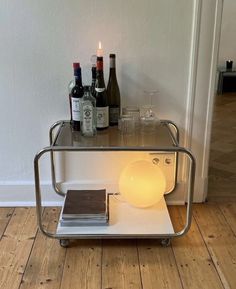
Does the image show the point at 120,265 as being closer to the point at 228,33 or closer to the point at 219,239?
the point at 219,239

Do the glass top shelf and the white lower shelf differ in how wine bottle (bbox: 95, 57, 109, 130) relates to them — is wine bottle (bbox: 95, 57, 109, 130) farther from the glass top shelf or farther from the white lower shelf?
the white lower shelf

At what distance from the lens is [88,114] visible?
59.7 inches

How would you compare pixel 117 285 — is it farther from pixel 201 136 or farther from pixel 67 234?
pixel 201 136

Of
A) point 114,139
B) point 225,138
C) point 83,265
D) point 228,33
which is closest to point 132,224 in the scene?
point 83,265

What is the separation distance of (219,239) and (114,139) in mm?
646

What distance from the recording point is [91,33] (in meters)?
1.63

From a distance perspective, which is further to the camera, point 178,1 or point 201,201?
point 201,201

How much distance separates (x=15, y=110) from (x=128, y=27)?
0.65 metres

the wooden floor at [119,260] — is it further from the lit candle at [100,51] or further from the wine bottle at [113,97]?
the lit candle at [100,51]

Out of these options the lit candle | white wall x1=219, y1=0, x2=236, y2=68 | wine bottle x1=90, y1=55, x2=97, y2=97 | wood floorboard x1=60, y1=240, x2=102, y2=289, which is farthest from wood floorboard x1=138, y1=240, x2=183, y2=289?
white wall x1=219, y1=0, x2=236, y2=68

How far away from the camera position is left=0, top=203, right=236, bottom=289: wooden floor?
1.37m

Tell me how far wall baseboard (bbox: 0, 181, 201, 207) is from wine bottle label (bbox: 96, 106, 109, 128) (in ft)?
→ 1.24

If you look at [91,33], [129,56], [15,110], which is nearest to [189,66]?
[129,56]

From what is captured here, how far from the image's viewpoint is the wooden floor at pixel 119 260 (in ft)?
4.48
